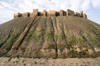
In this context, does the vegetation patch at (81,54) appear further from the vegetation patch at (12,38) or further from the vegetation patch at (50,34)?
the vegetation patch at (12,38)

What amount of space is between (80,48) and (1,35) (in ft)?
77.3

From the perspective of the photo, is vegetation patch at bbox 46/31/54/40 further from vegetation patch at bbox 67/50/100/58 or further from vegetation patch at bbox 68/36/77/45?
vegetation patch at bbox 67/50/100/58

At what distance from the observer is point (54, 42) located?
1814 cm

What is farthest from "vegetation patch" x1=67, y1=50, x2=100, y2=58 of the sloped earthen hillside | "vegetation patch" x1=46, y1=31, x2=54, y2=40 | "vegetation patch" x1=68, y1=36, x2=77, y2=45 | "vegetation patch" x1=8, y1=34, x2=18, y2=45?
"vegetation patch" x1=8, y1=34, x2=18, y2=45

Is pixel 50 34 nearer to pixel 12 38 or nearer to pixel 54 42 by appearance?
pixel 54 42

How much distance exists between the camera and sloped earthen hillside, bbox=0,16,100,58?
1580cm

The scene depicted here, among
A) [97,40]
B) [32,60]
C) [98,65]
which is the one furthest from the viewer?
[97,40]

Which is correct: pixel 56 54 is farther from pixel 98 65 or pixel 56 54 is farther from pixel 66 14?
pixel 66 14

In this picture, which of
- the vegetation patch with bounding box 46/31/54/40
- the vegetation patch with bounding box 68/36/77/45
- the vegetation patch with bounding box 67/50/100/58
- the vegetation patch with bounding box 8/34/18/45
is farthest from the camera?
the vegetation patch with bounding box 46/31/54/40

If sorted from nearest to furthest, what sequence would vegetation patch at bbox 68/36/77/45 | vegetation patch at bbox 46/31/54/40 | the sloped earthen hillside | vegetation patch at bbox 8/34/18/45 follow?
the sloped earthen hillside
vegetation patch at bbox 68/36/77/45
vegetation patch at bbox 8/34/18/45
vegetation patch at bbox 46/31/54/40

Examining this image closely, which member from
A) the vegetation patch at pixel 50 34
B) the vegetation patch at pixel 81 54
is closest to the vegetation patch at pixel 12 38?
the vegetation patch at pixel 50 34

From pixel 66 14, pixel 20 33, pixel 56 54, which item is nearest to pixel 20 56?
pixel 56 54

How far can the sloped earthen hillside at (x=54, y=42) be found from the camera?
1580cm

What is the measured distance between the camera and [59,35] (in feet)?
66.7
